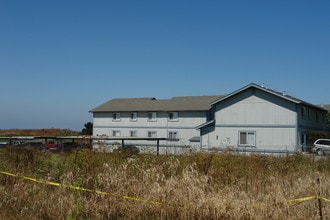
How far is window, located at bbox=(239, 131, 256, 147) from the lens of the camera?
1512 inches

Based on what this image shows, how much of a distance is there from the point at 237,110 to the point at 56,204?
32858mm

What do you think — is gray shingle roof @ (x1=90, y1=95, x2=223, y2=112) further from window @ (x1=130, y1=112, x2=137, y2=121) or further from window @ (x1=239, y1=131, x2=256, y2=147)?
window @ (x1=239, y1=131, x2=256, y2=147)

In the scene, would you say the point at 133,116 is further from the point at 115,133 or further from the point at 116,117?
the point at 115,133

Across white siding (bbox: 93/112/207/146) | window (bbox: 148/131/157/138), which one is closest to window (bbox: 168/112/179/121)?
white siding (bbox: 93/112/207/146)

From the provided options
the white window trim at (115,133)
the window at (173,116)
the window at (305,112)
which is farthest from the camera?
the white window trim at (115,133)

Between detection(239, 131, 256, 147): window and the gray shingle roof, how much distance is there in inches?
327

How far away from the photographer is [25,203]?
8.16 meters

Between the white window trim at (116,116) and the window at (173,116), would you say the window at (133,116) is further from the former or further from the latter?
the window at (173,116)

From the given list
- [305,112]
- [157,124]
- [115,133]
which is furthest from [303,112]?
[115,133]

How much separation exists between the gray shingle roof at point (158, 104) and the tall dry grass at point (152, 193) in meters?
36.7

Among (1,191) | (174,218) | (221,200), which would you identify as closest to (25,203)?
(1,191)

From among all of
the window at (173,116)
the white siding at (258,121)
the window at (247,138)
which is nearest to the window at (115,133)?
the window at (173,116)

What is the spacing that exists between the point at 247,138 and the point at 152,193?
104 ft

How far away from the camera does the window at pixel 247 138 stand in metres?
38.4
